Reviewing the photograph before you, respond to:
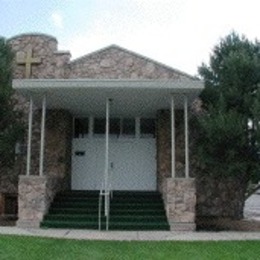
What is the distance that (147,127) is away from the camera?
16.1 m

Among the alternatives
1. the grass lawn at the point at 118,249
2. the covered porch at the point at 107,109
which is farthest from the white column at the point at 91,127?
the grass lawn at the point at 118,249

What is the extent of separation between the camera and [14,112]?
14914 millimetres

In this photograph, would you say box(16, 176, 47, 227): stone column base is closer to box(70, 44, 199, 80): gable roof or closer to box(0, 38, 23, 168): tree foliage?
box(0, 38, 23, 168): tree foliage

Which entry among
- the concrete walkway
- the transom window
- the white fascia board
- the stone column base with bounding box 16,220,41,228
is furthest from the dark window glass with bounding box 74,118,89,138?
the concrete walkway

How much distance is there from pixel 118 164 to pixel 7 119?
356 centimetres

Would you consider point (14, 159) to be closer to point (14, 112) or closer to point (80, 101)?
point (14, 112)

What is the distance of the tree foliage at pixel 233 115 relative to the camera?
13.0 m

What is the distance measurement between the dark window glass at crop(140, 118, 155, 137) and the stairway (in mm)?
2106

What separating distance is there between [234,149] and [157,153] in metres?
2.71

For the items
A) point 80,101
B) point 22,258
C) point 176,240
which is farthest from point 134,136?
point 22,258

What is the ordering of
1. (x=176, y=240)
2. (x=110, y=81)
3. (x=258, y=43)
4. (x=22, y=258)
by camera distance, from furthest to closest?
(x=258, y=43) → (x=110, y=81) → (x=176, y=240) → (x=22, y=258)

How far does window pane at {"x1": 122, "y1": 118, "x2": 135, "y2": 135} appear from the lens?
1599 cm

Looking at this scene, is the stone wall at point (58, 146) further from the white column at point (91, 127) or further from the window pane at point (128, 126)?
the window pane at point (128, 126)

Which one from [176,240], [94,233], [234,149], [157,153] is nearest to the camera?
[176,240]
